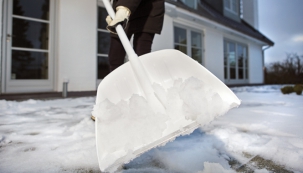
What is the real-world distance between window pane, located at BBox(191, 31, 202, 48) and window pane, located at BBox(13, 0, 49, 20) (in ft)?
11.4

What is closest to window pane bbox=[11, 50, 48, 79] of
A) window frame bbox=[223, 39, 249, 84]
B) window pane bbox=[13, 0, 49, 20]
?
window pane bbox=[13, 0, 49, 20]

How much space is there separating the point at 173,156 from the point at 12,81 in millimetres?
2717

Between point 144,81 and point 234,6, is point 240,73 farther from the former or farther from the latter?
point 144,81

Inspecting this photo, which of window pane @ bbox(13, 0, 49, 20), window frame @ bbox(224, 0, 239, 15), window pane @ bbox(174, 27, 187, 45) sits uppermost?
window frame @ bbox(224, 0, 239, 15)

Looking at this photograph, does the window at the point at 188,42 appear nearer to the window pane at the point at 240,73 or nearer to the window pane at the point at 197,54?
the window pane at the point at 197,54

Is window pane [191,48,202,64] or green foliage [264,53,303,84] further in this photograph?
green foliage [264,53,303,84]

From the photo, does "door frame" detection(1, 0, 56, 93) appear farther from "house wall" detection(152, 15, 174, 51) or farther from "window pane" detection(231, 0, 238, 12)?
"window pane" detection(231, 0, 238, 12)

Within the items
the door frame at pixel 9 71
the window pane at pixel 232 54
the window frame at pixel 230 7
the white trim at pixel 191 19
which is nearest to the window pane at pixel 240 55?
the window pane at pixel 232 54

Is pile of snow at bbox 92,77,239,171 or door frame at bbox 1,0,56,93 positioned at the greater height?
door frame at bbox 1,0,56,93

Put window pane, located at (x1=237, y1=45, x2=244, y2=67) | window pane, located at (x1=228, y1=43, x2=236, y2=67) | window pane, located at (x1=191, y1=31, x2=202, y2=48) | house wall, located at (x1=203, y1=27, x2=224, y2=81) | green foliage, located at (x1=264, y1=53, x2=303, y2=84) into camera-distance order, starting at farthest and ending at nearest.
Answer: green foliage, located at (x1=264, y1=53, x2=303, y2=84)
window pane, located at (x1=237, y1=45, x2=244, y2=67)
window pane, located at (x1=228, y1=43, x2=236, y2=67)
house wall, located at (x1=203, y1=27, x2=224, y2=81)
window pane, located at (x1=191, y1=31, x2=202, y2=48)

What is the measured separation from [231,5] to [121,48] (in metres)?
7.86

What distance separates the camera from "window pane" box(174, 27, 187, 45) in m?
4.43

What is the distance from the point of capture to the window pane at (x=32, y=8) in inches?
98.8

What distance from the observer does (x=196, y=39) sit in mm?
4992
